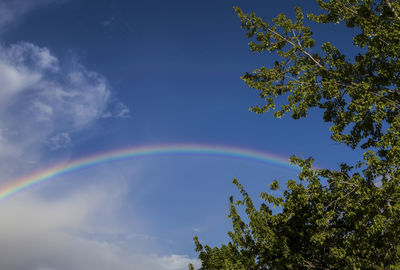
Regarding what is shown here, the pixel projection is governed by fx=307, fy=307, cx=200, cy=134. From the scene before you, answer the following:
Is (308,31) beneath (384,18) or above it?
above

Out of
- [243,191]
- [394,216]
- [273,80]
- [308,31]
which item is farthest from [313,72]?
[243,191]

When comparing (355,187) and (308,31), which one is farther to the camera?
(308,31)

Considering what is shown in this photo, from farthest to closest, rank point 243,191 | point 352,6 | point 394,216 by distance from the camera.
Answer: point 243,191, point 352,6, point 394,216

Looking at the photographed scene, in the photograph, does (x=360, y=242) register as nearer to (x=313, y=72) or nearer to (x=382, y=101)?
(x=382, y=101)

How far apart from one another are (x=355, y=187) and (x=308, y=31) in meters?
6.80

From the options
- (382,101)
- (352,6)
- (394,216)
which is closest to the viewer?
(394,216)

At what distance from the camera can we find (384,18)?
1138 cm

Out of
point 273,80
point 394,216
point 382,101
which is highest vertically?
point 273,80

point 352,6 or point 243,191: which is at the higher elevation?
point 352,6

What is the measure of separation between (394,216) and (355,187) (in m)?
1.58

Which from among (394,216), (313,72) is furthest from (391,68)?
(394,216)

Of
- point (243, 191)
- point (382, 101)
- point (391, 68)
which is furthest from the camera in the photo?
point (243, 191)

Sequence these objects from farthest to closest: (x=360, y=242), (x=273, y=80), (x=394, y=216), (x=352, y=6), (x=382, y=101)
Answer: (x=273, y=80) < (x=352, y=6) < (x=382, y=101) < (x=360, y=242) < (x=394, y=216)

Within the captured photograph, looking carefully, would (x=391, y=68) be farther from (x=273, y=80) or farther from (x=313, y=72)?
(x=273, y=80)
